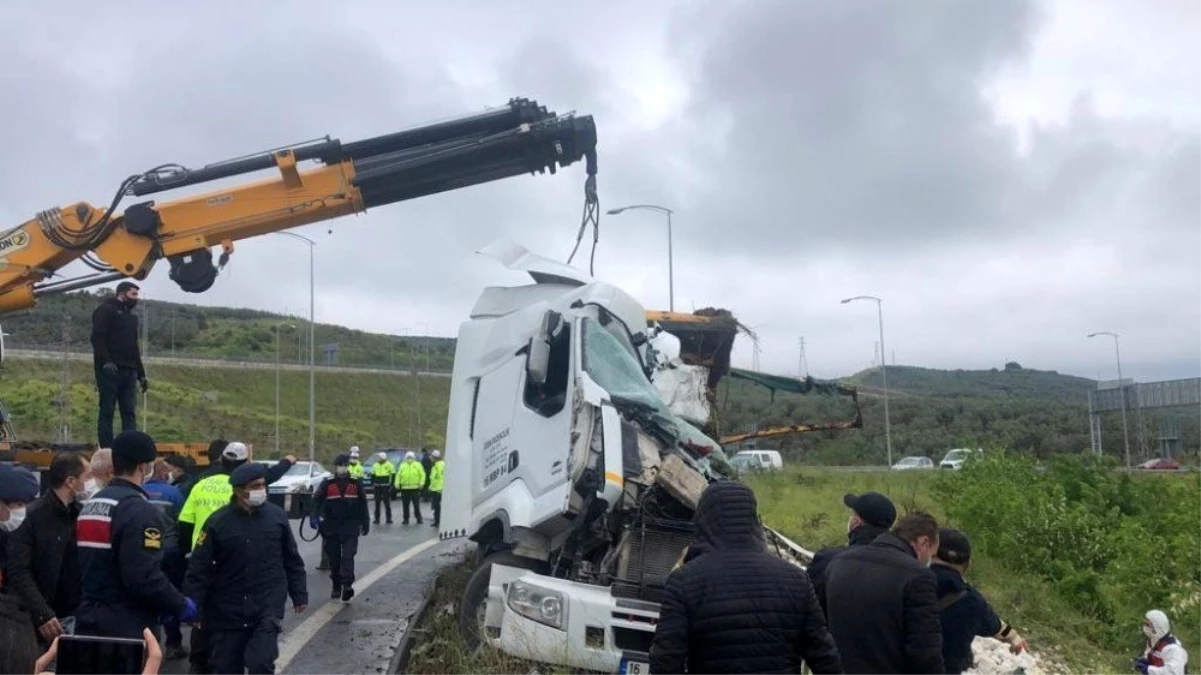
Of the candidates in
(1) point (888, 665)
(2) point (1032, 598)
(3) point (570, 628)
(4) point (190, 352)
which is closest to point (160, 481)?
(3) point (570, 628)

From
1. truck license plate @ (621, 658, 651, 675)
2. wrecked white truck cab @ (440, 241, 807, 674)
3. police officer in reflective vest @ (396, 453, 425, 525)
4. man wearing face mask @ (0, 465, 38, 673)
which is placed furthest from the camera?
police officer in reflective vest @ (396, 453, 425, 525)

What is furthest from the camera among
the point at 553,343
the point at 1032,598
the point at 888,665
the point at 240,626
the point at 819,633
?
the point at 1032,598

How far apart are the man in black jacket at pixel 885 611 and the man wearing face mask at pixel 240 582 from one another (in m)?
3.24

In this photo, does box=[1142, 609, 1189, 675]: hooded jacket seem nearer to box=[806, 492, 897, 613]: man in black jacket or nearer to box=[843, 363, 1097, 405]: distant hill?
box=[806, 492, 897, 613]: man in black jacket

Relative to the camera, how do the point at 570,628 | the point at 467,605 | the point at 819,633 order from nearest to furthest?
the point at 819,633
the point at 570,628
the point at 467,605

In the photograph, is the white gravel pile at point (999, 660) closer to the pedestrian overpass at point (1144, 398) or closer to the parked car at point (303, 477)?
the parked car at point (303, 477)

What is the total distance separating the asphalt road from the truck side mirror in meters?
2.43

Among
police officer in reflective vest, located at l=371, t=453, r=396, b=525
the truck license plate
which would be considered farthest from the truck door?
police officer in reflective vest, located at l=371, t=453, r=396, b=525

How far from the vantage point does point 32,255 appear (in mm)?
10742

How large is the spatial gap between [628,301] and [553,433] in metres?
2.01

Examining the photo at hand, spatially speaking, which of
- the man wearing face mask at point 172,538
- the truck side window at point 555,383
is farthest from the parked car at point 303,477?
the truck side window at point 555,383

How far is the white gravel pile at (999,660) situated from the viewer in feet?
31.9

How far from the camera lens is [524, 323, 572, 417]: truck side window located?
8266mm

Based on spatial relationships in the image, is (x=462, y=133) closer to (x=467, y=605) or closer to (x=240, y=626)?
(x=467, y=605)
